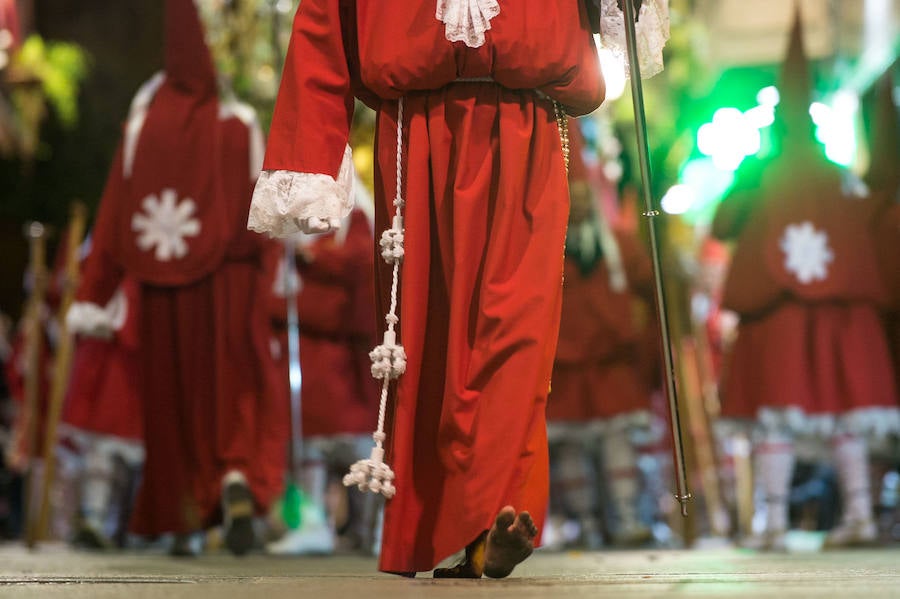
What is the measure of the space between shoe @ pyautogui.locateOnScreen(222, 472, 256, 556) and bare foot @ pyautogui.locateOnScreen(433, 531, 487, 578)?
2160 millimetres

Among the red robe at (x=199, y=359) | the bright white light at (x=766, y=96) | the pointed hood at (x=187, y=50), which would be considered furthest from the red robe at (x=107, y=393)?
the bright white light at (x=766, y=96)

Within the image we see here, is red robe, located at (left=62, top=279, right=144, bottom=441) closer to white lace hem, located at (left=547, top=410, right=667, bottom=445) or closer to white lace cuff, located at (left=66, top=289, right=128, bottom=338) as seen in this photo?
white lace cuff, located at (left=66, top=289, right=128, bottom=338)

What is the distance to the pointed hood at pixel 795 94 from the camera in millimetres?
5832

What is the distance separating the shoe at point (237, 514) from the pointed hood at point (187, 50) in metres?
1.62

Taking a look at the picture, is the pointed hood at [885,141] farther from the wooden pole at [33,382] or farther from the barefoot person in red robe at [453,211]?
the wooden pole at [33,382]

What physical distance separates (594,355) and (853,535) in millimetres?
1549

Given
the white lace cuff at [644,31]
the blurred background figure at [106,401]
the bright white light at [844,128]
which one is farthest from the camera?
the bright white light at [844,128]

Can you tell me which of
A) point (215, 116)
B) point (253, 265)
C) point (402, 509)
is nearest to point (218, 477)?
point (253, 265)

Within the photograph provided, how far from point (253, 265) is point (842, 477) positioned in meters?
2.69

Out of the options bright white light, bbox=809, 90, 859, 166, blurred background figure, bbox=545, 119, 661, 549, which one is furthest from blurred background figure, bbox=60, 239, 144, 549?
bright white light, bbox=809, 90, 859, 166

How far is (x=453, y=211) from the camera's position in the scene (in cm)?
285

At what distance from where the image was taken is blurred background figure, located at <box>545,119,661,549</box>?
6.27m

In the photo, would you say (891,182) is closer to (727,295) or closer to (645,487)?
(727,295)

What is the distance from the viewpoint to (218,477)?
16.0ft
